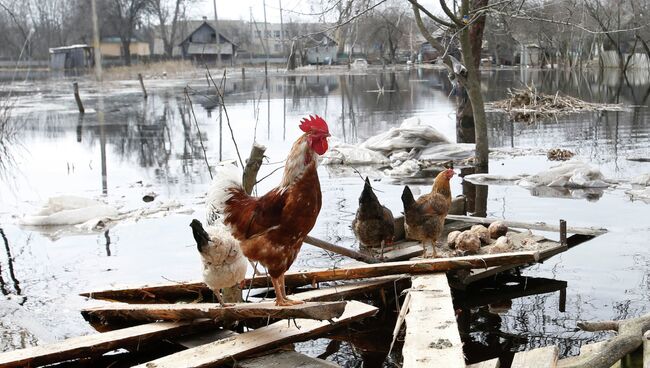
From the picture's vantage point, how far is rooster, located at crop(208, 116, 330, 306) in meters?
5.20

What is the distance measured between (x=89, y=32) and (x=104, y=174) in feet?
256

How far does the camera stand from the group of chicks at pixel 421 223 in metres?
7.35

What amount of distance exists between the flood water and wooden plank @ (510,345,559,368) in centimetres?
98

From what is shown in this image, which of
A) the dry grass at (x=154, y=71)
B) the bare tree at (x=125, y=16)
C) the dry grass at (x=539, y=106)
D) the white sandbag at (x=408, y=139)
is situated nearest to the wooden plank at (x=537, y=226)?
the white sandbag at (x=408, y=139)

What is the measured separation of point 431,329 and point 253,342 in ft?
4.27

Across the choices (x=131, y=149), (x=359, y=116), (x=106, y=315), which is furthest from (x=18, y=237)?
(x=359, y=116)

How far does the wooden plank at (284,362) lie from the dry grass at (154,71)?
60932 millimetres

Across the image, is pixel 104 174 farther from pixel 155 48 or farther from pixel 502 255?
pixel 155 48

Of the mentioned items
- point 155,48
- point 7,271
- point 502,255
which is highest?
point 155,48

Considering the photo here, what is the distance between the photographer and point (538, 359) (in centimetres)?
479

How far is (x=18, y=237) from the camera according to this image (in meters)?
10.4

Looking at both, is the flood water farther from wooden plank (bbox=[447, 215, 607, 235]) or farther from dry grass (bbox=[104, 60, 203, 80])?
dry grass (bbox=[104, 60, 203, 80])

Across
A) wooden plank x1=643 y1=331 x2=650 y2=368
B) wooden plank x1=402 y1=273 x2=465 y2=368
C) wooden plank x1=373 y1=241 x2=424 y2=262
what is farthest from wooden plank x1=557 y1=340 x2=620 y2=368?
wooden plank x1=373 y1=241 x2=424 y2=262

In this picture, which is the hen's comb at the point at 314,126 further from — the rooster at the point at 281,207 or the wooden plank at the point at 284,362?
the wooden plank at the point at 284,362
